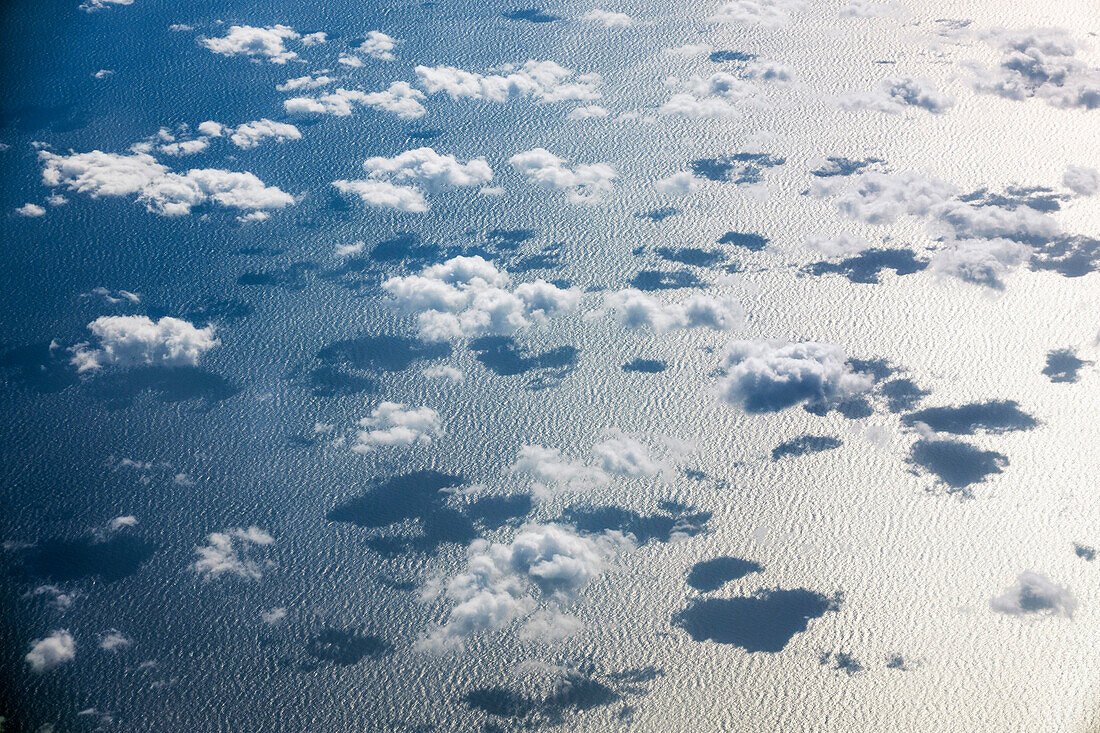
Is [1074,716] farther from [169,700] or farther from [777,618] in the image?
[169,700]

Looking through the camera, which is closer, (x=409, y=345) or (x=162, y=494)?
(x=162, y=494)


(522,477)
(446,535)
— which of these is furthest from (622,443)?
(446,535)

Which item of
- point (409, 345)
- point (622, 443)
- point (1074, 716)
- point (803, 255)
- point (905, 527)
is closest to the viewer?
point (1074, 716)

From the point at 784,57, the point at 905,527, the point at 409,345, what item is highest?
the point at 784,57

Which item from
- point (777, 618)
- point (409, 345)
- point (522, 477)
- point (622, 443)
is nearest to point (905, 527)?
point (777, 618)

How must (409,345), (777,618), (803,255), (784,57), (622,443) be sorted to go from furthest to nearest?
(784,57) → (803,255) → (409,345) → (622,443) → (777,618)

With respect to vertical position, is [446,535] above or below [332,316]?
below
